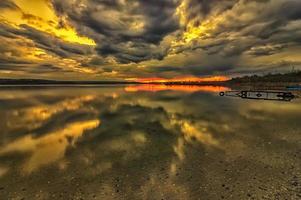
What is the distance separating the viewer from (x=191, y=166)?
477 inches

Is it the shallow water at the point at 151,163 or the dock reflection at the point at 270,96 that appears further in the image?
the dock reflection at the point at 270,96

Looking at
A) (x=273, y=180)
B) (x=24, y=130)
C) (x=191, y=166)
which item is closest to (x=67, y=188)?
(x=191, y=166)

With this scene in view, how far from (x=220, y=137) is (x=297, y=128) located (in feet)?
36.8

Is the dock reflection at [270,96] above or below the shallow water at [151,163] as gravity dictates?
below

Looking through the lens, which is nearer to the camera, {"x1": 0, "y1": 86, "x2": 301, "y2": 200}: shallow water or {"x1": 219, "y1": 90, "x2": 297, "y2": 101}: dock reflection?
{"x1": 0, "y1": 86, "x2": 301, "y2": 200}: shallow water

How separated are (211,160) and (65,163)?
33.3 ft

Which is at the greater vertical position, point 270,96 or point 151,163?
point 151,163

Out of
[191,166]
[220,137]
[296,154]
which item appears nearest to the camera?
Result: [191,166]

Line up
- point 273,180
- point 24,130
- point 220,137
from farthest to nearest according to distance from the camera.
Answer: point 24,130 → point 220,137 → point 273,180

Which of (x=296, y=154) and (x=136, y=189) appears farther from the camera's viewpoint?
(x=296, y=154)

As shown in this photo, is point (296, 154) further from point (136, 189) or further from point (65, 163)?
point (65, 163)

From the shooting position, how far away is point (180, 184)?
390 inches

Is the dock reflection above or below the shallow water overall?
below

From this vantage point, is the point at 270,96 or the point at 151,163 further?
the point at 270,96
